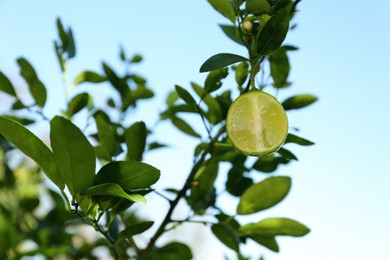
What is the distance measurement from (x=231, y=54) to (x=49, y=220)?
2.84ft

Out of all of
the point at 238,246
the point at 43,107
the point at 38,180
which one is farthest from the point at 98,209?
the point at 38,180

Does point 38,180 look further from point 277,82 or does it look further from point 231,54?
point 231,54

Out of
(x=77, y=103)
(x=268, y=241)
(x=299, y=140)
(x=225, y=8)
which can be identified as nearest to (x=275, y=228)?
(x=268, y=241)

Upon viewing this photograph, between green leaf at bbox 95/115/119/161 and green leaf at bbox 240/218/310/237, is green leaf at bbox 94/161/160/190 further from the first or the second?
green leaf at bbox 240/218/310/237

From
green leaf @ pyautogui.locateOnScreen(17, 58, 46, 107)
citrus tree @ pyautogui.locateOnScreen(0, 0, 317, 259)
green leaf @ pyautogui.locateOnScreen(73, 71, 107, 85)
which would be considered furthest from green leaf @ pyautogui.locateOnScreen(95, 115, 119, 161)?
green leaf @ pyautogui.locateOnScreen(73, 71, 107, 85)

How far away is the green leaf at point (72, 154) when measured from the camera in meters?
0.52

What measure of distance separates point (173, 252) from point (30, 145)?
0.42 meters

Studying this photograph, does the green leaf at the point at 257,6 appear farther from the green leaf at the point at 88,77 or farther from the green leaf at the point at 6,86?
Answer: the green leaf at the point at 88,77

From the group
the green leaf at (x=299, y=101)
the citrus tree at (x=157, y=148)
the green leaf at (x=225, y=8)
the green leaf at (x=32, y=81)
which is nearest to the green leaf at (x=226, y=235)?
the citrus tree at (x=157, y=148)

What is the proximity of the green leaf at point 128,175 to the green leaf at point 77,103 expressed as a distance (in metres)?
0.45

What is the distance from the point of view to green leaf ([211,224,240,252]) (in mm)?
785

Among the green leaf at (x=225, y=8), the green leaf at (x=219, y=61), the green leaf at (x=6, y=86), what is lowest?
the green leaf at (x=6, y=86)

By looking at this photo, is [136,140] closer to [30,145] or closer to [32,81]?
[30,145]

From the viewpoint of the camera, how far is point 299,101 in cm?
86
